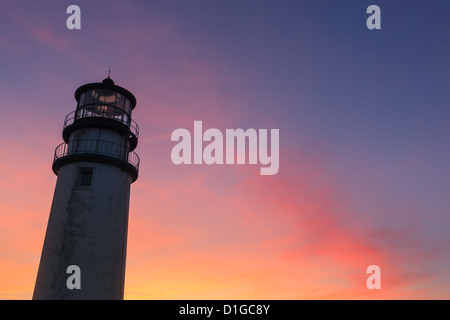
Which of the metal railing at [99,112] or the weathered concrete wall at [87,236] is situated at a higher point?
the metal railing at [99,112]

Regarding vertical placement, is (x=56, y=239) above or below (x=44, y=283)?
above

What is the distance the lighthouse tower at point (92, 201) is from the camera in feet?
79.0

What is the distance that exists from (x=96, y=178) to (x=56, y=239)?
15.3ft

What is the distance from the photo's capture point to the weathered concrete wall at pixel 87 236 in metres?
24.0

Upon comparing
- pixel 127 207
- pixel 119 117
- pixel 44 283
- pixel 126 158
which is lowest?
pixel 44 283

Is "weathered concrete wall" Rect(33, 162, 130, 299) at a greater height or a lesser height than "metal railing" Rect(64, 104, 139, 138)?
lesser

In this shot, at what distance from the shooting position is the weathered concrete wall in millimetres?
24000

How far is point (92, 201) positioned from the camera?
Result: 25.8 meters

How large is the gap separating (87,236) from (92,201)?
7.77 ft

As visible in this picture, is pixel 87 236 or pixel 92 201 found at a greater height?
pixel 92 201
